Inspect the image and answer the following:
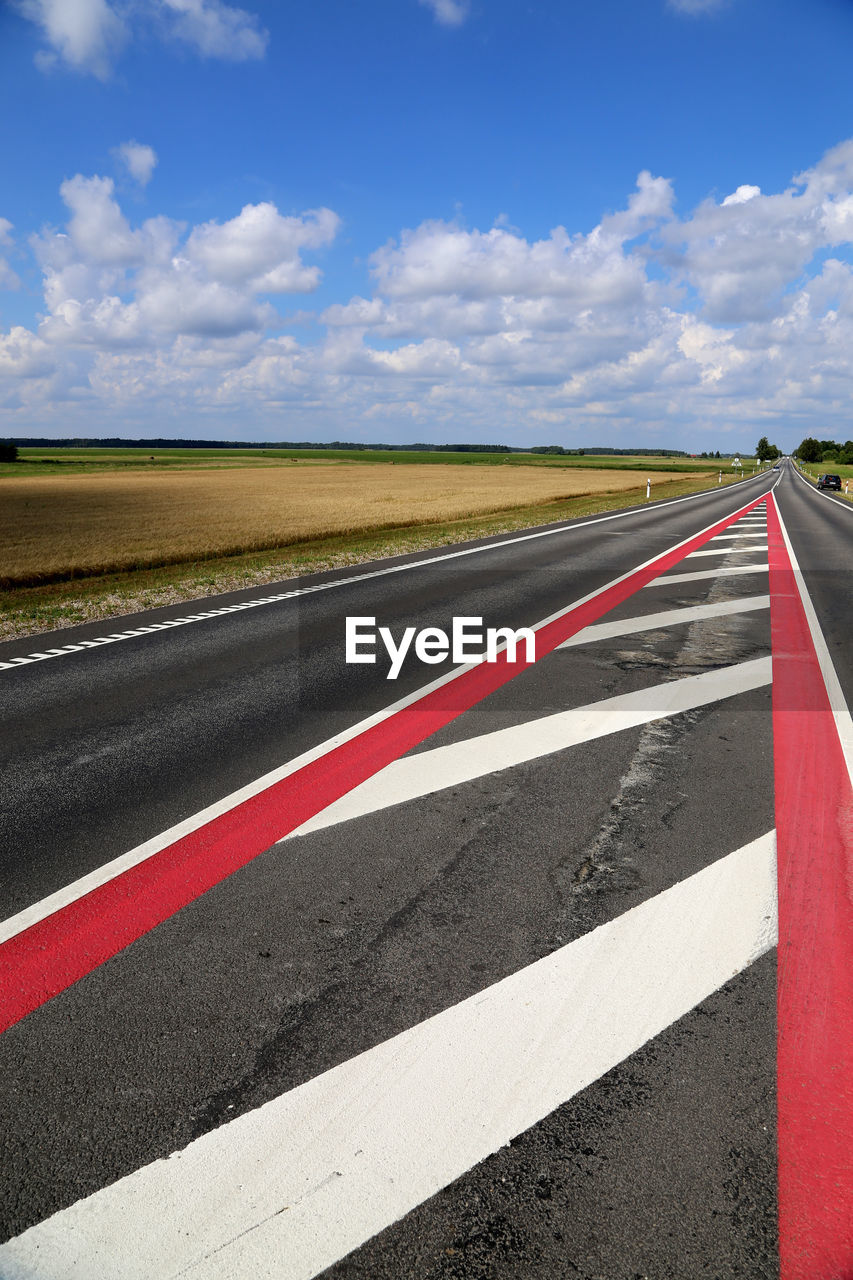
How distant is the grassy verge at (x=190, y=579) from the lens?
34.3ft

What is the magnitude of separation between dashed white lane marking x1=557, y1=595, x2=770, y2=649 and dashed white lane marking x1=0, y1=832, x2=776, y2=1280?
5.38 meters

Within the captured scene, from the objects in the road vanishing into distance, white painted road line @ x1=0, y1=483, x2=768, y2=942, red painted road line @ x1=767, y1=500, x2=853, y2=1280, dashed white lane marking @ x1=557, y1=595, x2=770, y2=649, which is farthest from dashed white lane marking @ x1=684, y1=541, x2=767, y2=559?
red painted road line @ x1=767, y1=500, x2=853, y2=1280

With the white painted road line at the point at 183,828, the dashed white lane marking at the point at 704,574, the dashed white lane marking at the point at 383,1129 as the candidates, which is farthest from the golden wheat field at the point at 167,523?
the dashed white lane marking at the point at 383,1129

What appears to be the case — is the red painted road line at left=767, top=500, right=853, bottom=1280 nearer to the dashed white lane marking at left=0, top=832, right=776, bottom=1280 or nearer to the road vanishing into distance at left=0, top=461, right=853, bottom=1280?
the road vanishing into distance at left=0, top=461, right=853, bottom=1280

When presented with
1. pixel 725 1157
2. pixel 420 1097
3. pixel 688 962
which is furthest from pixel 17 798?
pixel 725 1157

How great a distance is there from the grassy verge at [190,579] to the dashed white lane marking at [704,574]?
5631 millimetres

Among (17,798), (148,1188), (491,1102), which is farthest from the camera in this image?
(17,798)

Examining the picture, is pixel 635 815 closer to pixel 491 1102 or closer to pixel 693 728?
pixel 693 728

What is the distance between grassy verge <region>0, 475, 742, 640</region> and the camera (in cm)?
1045

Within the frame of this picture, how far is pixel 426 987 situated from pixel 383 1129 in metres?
0.61

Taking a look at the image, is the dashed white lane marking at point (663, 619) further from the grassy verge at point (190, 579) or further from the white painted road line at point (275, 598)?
the grassy verge at point (190, 579)

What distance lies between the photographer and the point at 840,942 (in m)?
3.01

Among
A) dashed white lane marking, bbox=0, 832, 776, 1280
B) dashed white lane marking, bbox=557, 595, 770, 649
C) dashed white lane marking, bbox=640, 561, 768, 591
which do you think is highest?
dashed white lane marking, bbox=640, 561, 768, 591

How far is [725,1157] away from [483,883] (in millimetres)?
1471
